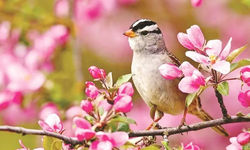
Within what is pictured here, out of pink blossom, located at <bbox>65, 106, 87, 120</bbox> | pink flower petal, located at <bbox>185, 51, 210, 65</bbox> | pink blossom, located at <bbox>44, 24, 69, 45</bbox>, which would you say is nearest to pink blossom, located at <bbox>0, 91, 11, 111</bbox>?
pink blossom, located at <bbox>65, 106, 87, 120</bbox>

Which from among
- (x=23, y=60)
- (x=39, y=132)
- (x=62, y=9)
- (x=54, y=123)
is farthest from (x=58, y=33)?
(x=39, y=132)

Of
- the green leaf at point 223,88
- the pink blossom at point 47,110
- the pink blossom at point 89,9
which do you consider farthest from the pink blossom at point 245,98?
the pink blossom at point 89,9

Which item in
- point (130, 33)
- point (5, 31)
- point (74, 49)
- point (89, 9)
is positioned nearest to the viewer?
point (130, 33)

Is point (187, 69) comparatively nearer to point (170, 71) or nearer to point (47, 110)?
point (170, 71)

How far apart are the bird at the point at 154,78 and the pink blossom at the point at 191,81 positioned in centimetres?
53

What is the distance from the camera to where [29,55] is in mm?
2889

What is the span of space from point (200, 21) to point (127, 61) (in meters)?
0.63

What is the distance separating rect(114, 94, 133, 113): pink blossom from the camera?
4.16 feet

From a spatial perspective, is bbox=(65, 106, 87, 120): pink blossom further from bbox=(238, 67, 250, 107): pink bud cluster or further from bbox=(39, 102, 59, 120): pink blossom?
bbox=(238, 67, 250, 107): pink bud cluster

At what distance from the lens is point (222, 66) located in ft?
4.30

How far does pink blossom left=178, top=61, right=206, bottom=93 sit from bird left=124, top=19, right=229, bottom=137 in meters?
0.53

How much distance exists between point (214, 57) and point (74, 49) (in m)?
1.57

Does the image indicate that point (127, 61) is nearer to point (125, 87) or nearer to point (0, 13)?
point (0, 13)

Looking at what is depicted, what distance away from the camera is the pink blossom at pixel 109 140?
1.22m
